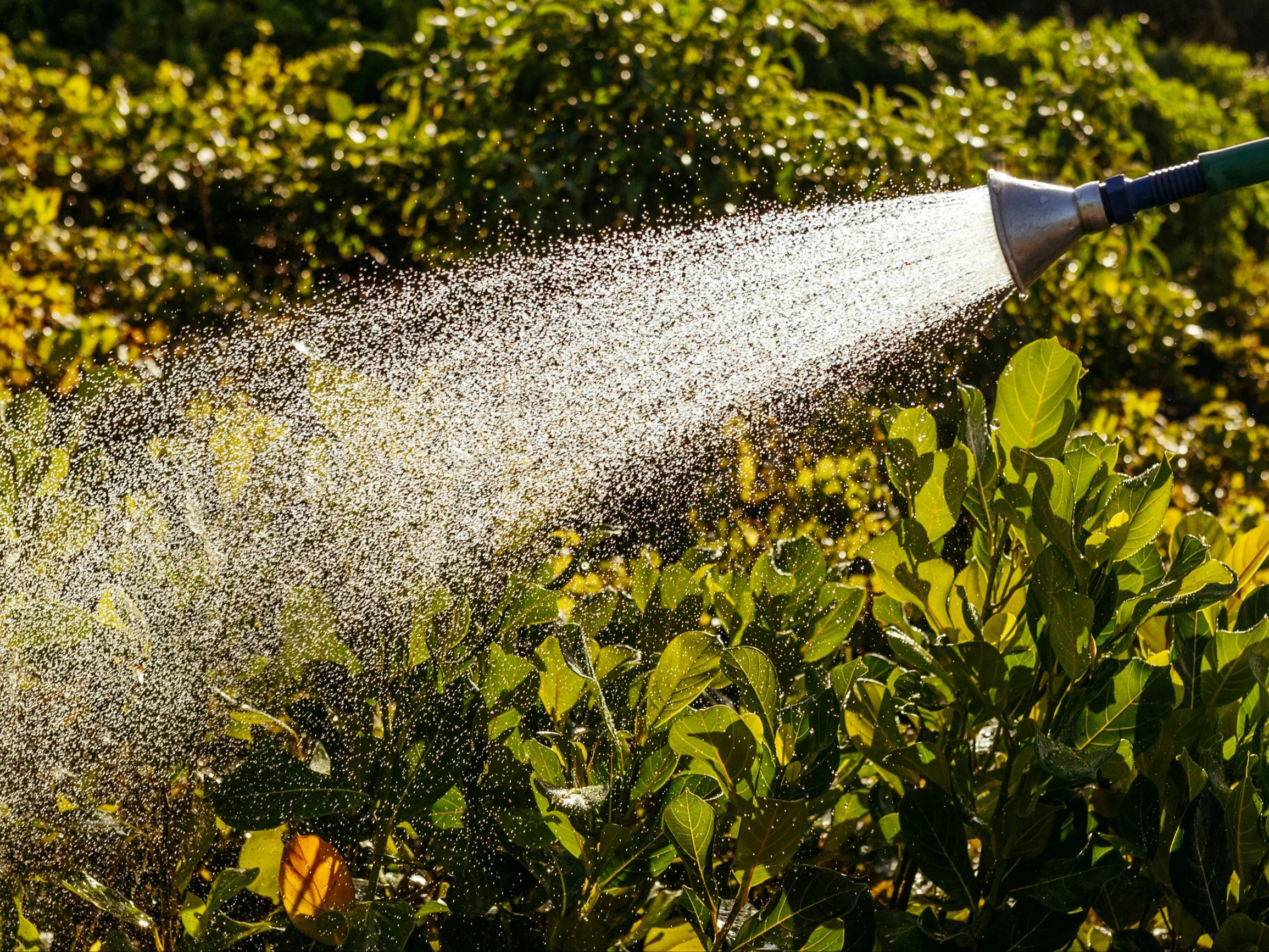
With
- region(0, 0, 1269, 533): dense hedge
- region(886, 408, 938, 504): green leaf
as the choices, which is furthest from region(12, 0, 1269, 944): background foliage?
region(886, 408, 938, 504): green leaf

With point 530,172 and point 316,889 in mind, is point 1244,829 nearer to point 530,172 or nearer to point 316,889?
point 316,889

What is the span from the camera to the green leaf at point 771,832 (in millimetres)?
995

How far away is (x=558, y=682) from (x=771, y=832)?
23 centimetres

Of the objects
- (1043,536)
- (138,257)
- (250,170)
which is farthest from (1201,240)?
(1043,536)

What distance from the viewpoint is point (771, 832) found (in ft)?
3.30

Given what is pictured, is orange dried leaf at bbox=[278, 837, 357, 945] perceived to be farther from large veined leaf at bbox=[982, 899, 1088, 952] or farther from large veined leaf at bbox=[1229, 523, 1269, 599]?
large veined leaf at bbox=[1229, 523, 1269, 599]

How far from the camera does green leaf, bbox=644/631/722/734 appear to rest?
1.05m

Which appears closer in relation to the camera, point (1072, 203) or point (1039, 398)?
point (1039, 398)

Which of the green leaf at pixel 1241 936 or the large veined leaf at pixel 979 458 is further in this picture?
the large veined leaf at pixel 979 458

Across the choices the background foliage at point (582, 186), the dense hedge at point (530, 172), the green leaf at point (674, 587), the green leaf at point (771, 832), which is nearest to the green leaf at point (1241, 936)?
the green leaf at point (771, 832)

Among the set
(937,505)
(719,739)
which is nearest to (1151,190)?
(937,505)

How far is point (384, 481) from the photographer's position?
1.31 m

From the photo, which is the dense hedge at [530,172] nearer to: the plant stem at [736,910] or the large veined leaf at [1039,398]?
the large veined leaf at [1039,398]

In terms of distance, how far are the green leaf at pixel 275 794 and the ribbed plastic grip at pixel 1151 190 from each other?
998 mm
